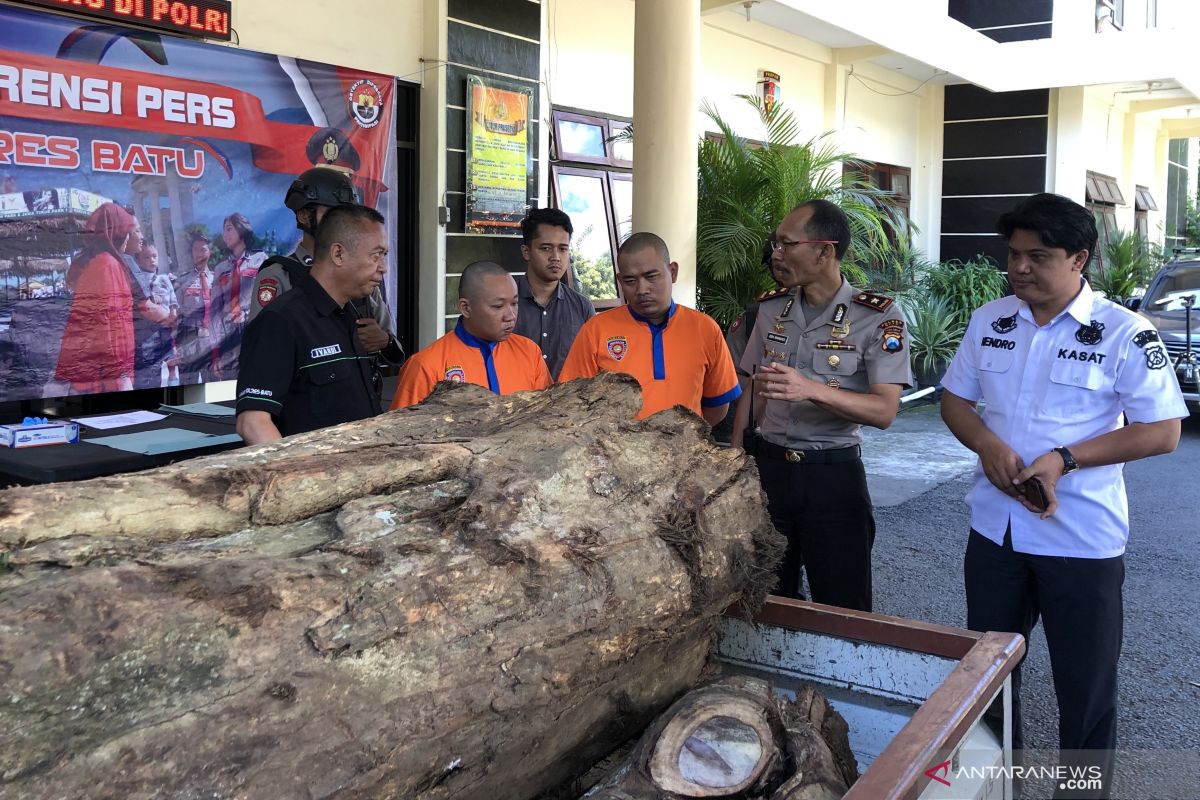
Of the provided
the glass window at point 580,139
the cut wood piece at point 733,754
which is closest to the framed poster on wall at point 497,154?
the glass window at point 580,139

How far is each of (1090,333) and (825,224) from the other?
0.85 meters

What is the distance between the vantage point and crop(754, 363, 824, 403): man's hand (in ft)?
9.33

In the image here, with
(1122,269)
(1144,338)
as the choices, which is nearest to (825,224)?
(1144,338)

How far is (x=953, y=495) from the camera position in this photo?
6633 mm

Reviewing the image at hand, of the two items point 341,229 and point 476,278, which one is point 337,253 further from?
point 476,278

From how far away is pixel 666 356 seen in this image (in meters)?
3.36

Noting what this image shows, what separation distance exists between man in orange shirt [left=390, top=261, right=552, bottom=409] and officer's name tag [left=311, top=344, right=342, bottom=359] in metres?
0.27

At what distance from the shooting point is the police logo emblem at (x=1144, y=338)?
255 centimetres

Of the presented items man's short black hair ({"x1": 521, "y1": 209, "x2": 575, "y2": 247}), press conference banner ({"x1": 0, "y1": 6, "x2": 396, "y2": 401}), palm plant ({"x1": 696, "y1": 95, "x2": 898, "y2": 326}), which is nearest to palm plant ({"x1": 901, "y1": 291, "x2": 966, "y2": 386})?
palm plant ({"x1": 696, "y1": 95, "x2": 898, "y2": 326})

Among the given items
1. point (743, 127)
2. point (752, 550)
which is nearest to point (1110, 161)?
point (743, 127)

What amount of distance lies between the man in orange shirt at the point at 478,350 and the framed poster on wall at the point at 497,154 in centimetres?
401

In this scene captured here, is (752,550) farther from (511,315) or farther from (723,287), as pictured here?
(723,287)

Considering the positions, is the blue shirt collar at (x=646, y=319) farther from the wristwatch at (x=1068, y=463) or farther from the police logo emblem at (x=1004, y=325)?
the wristwatch at (x=1068, y=463)

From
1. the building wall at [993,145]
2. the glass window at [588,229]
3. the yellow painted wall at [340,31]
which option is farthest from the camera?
the building wall at [993,145]
